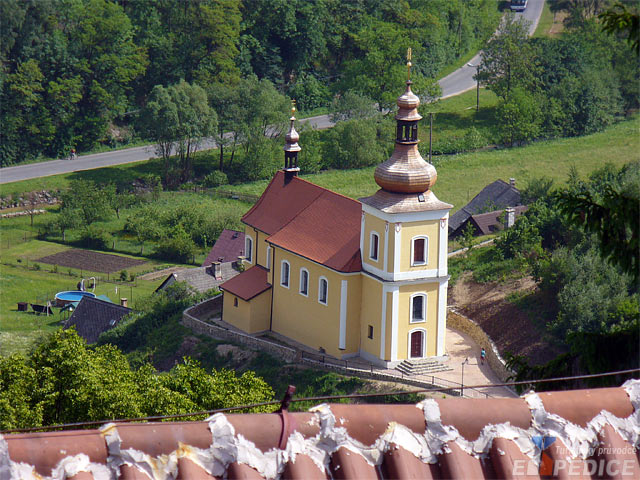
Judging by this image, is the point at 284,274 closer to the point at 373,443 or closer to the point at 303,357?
the point at 303,357

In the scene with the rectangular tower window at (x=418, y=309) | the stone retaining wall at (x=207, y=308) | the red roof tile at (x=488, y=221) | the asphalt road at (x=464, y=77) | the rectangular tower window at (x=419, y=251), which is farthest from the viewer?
the asphalt road at (x=464, y=77)

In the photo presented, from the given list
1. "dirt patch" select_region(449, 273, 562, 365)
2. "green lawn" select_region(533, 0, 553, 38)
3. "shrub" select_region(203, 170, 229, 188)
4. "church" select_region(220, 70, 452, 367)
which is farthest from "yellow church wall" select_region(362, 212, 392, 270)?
"green lawn" select_region(533, 0, 553, 38)

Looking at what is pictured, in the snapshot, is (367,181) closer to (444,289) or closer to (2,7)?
(2,7)

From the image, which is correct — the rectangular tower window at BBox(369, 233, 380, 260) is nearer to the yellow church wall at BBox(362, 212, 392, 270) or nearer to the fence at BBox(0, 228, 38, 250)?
the yellow church wall at BBox(362, 212, 392, 270)

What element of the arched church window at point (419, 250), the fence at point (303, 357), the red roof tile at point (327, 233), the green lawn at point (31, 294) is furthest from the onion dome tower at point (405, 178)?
the green lawn at point (31, 294)

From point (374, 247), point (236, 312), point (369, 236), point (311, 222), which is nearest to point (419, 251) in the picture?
point (374, 247)

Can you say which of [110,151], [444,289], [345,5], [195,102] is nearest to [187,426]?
[444,289]

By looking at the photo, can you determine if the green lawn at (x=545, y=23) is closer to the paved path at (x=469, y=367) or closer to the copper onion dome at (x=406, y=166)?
the paved path at (x=469, y=367)
